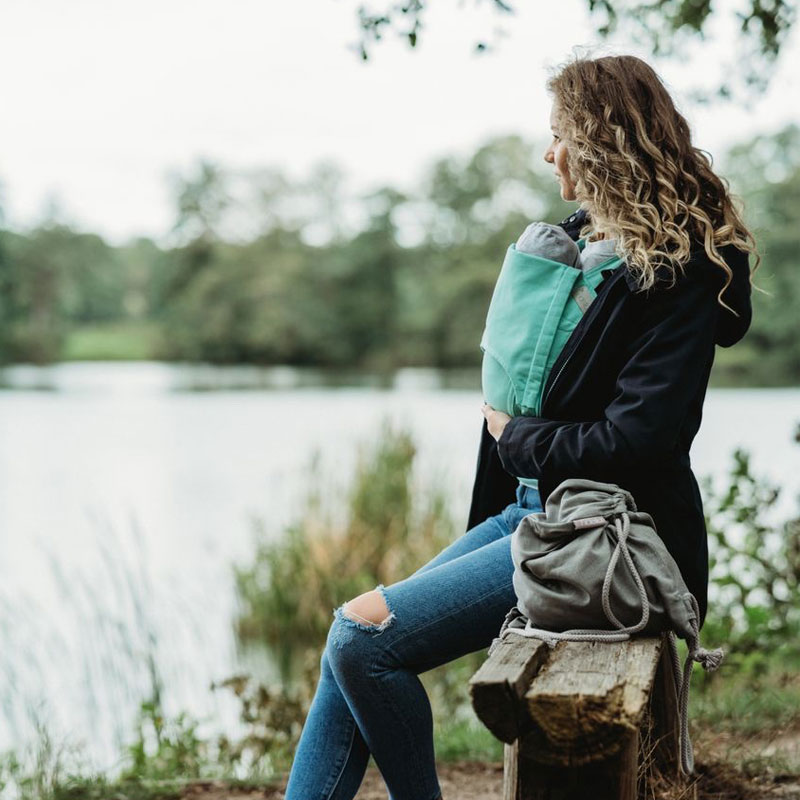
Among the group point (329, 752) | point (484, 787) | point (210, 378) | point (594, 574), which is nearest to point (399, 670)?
point (329, 752)

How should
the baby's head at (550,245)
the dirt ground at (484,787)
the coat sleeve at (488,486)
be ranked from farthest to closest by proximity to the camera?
the dirt ground at (484,787), the coat sleeve at (488,486), the baby's head at (550,245)

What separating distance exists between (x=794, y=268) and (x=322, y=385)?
15.8 meters

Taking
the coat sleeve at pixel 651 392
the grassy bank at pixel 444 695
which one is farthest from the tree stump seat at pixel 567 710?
the grassy bank at pixel 444 695

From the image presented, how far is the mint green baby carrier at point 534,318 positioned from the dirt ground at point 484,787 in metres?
0.93

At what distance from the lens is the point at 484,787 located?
3.06m

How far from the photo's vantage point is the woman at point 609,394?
1.79 m

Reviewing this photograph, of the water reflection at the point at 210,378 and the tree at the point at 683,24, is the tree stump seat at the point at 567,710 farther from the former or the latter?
the water reflection at the point at 210,378

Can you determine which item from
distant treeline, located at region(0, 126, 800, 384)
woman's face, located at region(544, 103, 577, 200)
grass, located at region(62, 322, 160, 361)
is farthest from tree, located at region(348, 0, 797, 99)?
grass, located at region(62, 322, 160, 361)

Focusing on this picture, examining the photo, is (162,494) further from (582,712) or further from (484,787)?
(582,712)

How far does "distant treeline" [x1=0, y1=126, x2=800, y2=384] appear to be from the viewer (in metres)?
34.9

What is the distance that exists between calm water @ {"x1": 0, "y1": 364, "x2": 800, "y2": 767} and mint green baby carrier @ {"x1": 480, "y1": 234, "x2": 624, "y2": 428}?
1771 mm

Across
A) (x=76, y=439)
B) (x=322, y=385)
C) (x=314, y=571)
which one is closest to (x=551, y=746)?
(x=314, y=571)

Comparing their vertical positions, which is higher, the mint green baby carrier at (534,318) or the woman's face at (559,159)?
the woman's face at (559,159)

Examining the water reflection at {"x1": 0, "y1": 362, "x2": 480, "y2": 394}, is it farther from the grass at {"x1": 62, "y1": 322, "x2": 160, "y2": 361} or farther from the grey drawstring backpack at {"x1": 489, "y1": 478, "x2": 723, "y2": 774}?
the grey drawstring backpack at {"x1": 489, "y1": 478, "x2": 723, "y2": 774}
